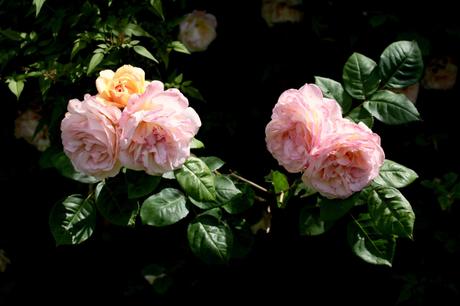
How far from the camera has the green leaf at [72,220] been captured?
1.74 metres

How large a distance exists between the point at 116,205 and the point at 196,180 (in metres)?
0.21

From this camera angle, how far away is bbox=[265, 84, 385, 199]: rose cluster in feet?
5.05

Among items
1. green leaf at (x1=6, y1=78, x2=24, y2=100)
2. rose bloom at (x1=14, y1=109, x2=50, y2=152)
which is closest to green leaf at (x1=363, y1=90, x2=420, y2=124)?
green leaf at (x1=6, y1=78, x2=24, y2=100)

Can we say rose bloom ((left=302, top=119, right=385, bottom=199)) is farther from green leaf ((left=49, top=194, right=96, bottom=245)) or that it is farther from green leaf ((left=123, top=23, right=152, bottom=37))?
green leaf ((left=123, top=23, right=152, bottom=37))

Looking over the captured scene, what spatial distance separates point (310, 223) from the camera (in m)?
1.81

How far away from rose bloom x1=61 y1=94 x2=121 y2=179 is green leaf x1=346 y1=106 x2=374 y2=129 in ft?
2.02

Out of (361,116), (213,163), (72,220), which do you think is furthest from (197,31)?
(72,220)

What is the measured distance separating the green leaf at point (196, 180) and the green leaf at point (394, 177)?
1.31ft

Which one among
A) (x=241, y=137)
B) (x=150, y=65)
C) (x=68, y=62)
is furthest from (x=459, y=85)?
(x=68, y=62)

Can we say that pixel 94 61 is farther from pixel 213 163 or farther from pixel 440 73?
pixel 440 73

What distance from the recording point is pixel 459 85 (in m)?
2.73

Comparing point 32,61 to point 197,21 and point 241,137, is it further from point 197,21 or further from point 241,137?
point 241,137

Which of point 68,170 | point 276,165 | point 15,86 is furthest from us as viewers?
point 276,165

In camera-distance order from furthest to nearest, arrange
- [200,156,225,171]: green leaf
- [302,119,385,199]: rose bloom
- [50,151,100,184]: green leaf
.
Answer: [200,156,225,171]: green leaf < [50,151,100,184]: green leaf < [302,119,385,199]: rose bloom
